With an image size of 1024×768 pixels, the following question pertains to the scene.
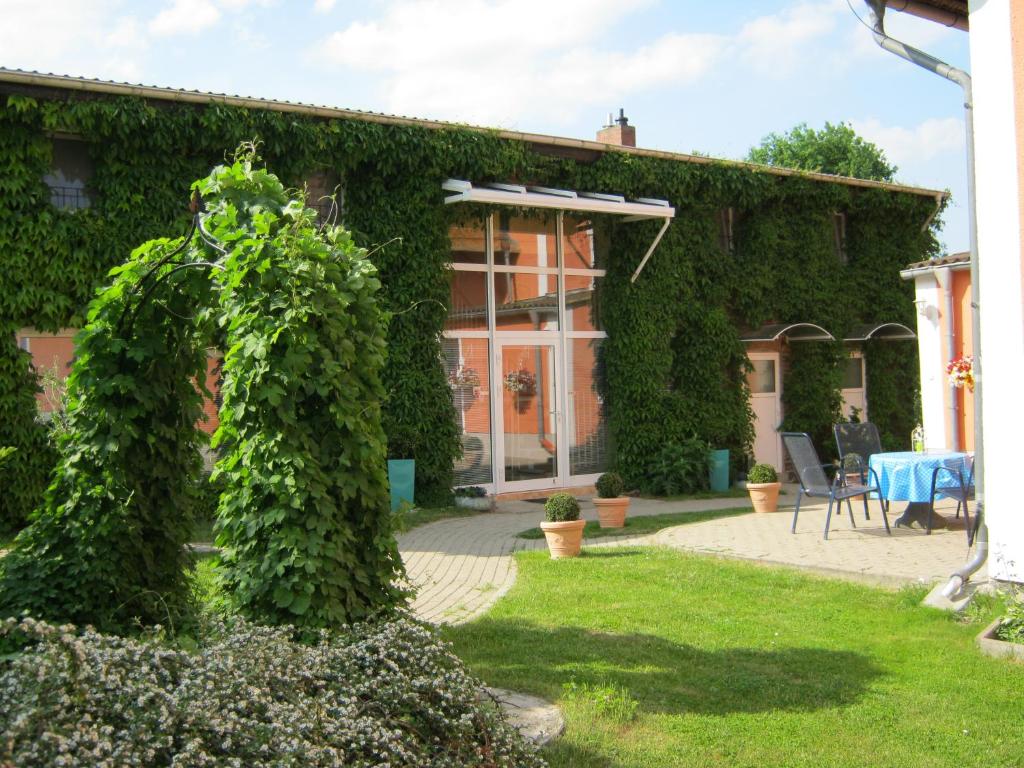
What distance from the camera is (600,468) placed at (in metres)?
14.7

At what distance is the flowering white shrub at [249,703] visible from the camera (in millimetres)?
2715

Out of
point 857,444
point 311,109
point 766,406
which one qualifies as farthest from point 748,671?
point 766,406

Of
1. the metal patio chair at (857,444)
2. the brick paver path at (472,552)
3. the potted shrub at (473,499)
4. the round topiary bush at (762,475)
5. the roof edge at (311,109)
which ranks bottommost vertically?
the brick paver path at (472,552)

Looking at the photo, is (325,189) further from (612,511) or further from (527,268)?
(612,511)

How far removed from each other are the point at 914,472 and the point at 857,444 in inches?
91.8

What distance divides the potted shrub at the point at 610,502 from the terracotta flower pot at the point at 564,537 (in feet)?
5.68

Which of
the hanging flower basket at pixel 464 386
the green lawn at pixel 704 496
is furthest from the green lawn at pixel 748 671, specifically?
the green lawn at pixel 704 496

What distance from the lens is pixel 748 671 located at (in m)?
5.33

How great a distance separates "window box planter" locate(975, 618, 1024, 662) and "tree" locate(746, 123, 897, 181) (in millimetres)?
36658

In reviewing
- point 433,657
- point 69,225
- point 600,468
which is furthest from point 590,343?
point 433,657

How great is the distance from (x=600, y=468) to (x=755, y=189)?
504 centimetres

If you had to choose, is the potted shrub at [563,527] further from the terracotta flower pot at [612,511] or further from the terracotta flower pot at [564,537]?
the terracotta flower pot at [612,511]

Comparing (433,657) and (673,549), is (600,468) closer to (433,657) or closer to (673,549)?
(673,549)

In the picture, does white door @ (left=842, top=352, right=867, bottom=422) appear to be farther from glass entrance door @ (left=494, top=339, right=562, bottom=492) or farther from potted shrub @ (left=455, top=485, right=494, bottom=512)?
potted shrub @ (left=455, top=485, right=494, bottom=512)
